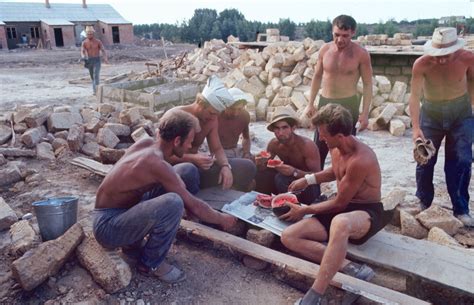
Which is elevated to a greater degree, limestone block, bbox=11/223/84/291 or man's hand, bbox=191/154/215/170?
man's hand, bbox=191/154/215/170

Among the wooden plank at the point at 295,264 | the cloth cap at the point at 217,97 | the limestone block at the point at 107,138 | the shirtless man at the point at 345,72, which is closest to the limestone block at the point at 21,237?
the wooden plank at the point at 295,264

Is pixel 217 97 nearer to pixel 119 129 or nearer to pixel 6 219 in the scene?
pixel 6 219

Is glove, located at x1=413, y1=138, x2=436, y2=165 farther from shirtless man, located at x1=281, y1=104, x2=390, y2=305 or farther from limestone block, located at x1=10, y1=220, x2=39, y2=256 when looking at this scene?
limestone block, located at x1=10, y1=220, x2=39, y2=256

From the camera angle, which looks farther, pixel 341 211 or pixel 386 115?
pixel 386 115

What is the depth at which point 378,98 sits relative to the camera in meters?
9.22

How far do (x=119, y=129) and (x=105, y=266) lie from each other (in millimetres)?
4180

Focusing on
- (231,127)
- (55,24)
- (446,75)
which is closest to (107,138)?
(231,127)

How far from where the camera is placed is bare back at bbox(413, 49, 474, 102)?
4.09 m

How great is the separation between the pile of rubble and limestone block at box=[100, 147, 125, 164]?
0.06 ft

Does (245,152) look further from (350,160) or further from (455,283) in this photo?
(455,283)

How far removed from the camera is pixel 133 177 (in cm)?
304

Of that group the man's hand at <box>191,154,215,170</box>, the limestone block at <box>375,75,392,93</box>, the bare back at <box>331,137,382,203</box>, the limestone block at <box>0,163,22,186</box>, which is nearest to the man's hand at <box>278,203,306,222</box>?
the bare back at <box>331,137,382,203</box>

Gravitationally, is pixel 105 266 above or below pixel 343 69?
below

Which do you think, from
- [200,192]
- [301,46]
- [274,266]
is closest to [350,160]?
[274,266]
